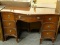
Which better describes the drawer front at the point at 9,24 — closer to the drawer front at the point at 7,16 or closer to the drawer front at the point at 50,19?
the drawer front at the point at 7,16

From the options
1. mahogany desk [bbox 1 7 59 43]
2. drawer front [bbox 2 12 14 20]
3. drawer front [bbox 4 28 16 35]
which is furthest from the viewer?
drawer front [bbox 4 28 16 35]

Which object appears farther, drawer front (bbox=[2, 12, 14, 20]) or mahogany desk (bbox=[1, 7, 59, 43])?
drawer front (bbox=[2, 12, 14, 20])

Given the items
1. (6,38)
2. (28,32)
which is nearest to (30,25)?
(28,32)

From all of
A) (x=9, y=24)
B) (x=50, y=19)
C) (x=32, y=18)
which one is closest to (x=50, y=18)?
(x=50, y=19)

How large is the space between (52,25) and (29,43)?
0.67m

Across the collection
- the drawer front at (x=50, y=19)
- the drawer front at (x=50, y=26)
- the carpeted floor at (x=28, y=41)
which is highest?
the drawer front at (x=50, y=19)

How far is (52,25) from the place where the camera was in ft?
7.14

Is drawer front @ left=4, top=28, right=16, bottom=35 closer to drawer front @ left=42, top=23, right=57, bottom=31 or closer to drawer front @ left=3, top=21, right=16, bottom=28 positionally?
drawer front @ left=3, top=21, right=16, bottom=28

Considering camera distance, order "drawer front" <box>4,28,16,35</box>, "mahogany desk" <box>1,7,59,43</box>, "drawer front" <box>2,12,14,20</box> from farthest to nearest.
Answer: "drawer front" <box>4,28,16,35</box> < "drawer front" <box>2,12,14,20</box> < "mahogany desk" <box>1,7,59,43</box>

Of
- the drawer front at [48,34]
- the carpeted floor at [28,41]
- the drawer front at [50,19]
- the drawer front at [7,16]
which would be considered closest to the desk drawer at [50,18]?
the drawer front at [50,19]

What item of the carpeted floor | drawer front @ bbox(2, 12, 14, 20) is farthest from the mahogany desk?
the carpeted floor

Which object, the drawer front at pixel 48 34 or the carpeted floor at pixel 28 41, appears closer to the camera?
the drawer front at pixel 48 34

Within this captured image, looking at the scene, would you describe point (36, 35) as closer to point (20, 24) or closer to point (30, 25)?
point (30, 25)

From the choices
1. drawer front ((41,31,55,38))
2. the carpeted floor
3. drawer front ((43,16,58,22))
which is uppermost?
drawer front ((43,16,58,22))
